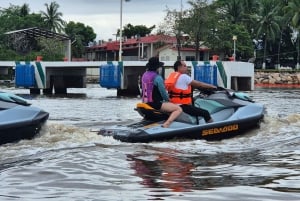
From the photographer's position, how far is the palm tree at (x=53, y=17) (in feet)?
293

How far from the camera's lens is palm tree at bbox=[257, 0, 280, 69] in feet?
241

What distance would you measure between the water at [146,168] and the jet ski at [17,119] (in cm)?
15

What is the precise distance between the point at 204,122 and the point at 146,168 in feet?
10.3

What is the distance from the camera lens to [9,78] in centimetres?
6588

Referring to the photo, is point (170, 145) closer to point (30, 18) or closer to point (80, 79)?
point (80, 79)

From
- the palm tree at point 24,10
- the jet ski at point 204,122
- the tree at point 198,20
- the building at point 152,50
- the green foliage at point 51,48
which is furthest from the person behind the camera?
the palm tree at point 24,10

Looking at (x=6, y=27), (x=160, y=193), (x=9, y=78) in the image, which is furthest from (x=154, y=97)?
(x=6, y=27)

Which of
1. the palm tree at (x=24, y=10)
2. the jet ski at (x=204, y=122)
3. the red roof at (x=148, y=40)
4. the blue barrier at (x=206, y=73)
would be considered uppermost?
the palm tree at (x=24, y=10)

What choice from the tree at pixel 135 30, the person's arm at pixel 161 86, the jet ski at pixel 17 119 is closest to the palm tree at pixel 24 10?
the tree at pixel 135 30

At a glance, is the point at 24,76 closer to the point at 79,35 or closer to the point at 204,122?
the point at 204,122

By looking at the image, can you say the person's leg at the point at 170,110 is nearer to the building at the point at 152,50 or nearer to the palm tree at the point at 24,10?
the building at the point at 152,50

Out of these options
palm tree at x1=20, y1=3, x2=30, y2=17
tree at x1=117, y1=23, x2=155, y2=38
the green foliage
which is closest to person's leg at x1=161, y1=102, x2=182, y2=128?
the green foliage

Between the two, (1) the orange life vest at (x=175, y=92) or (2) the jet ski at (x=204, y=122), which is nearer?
(2) the jet ski at (x=204, y=122)

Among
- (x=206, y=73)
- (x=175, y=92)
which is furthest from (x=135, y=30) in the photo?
(x=175, y=92)
